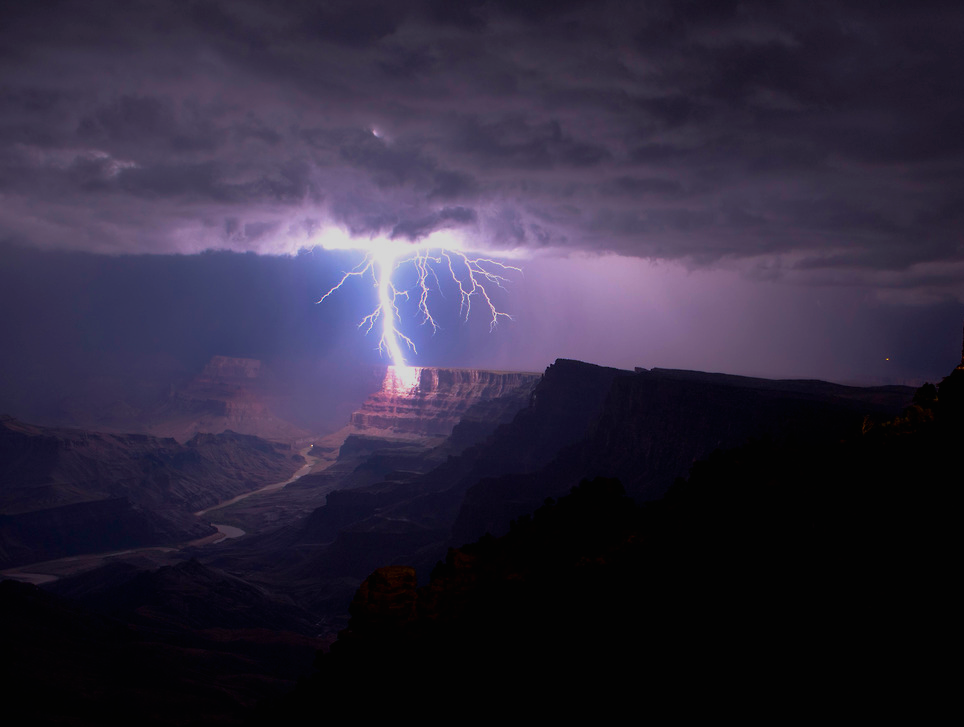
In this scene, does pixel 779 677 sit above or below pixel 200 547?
above

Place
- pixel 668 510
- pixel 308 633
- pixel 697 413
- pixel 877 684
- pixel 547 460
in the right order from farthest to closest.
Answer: pixel 547 460 → pixel 308 633 → pixel 697 413 → pixel 668 510 → pixel 877 684

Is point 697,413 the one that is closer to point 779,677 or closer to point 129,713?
point 129,713

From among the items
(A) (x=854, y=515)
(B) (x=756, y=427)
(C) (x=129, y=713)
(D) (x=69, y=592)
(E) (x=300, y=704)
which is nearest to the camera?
(A) (x=854, y=515)

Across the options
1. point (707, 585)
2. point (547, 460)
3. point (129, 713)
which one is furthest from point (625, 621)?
point (547, 460)

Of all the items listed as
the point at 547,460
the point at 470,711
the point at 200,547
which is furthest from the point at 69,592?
the point at 470,711

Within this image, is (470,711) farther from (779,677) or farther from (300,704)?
(300,704)

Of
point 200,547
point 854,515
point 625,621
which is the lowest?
point 200,547

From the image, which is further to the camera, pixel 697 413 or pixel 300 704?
pixel 697 413
